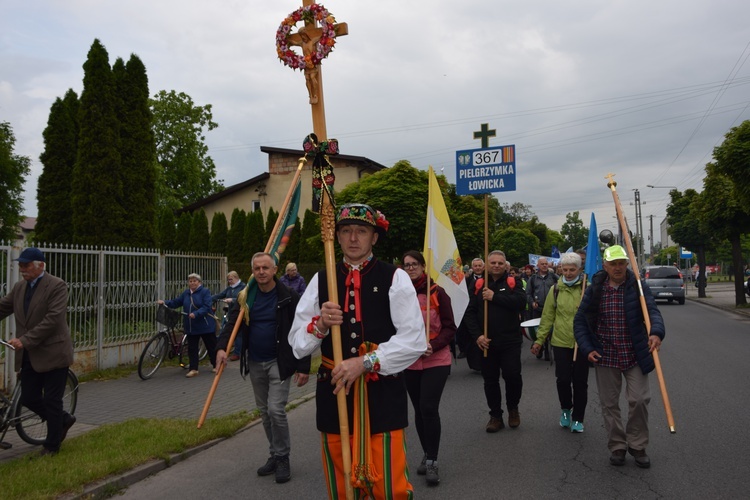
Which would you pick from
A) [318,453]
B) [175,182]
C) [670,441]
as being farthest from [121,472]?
[175,182]

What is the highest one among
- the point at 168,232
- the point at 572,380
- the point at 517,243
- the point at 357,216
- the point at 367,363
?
the point at 517,243

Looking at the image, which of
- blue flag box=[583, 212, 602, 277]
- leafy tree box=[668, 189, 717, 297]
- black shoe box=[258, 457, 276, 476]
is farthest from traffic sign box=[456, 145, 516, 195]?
leafy tree box=[668, 189, 717, 297]

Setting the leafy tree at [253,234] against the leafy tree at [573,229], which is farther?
the leafy tree at [573,229]

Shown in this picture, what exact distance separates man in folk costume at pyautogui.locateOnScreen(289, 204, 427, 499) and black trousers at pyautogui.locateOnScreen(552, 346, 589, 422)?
3628 mm

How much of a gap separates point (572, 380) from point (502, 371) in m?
0.73

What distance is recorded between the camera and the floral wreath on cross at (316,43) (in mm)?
3395

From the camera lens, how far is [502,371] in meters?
6.55

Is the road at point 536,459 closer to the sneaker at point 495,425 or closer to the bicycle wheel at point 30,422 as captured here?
the sneaker at point 495,425

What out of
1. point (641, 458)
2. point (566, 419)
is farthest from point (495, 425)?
point (641, 458)

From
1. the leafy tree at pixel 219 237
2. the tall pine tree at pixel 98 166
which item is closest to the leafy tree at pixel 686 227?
the leafy tree at pixel 219 237

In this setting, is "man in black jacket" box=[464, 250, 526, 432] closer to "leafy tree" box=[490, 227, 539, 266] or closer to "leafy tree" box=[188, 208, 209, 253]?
"leafy tree" box=[188, 208, 209, 253]

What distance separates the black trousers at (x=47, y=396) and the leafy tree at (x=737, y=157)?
59.6 feet

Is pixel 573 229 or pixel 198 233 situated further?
pixel 573 229

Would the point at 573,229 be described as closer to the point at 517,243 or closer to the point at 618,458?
the point at 517,243
